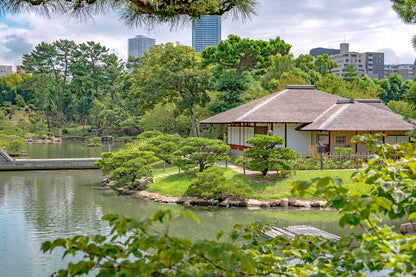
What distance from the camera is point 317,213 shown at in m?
11.8

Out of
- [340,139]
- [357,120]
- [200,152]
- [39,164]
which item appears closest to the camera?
[200,152]

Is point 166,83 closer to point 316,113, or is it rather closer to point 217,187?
point 316,113

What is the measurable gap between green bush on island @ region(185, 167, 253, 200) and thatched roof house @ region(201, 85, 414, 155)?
17.8 ft

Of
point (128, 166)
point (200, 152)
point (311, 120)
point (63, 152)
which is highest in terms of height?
point (311, 120)

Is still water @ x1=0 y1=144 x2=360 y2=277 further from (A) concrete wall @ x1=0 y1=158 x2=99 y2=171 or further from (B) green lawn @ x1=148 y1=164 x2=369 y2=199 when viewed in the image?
(A) concrete wall @ x1=0 y1=158 x2=99 y2=171

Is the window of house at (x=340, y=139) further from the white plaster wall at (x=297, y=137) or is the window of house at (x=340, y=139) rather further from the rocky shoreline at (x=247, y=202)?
the rocky shoreline at (x=247, y=202)

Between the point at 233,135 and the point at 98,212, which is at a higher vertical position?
the point at 233,135

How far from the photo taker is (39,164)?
66.7 feet

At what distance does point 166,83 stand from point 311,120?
33.8 feet

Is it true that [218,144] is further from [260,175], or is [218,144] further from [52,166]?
[52,166]

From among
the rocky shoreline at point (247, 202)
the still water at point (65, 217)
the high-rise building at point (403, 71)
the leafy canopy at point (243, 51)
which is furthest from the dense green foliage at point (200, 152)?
the high-rise building at point (403, 71)

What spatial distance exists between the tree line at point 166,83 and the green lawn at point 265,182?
4.13 m

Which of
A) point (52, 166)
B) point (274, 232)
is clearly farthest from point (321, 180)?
point (52, 166)

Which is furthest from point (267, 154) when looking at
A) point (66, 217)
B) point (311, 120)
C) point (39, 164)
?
point (39, 164)
